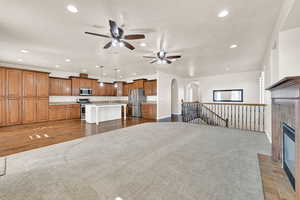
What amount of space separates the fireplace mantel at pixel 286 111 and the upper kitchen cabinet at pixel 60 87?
343 inches

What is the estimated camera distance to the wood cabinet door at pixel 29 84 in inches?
220

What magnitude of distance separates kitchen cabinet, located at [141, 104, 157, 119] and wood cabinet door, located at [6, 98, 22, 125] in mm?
5911

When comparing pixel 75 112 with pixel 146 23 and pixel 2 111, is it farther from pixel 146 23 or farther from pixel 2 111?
pixel 146 23

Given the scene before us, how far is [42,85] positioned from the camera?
6105mm

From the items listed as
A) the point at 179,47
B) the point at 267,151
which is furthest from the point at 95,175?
the point at 179,47

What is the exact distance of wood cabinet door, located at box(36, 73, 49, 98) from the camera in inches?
235

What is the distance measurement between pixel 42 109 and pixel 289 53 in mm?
8968

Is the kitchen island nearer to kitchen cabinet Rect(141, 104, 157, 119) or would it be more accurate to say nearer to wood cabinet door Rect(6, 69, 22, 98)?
kitchen cabinet Rect(141, 104, 157, 119)

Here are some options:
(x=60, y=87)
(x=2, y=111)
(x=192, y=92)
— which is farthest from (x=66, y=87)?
(x=192, y=92)

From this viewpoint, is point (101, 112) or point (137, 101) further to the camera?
point (137, 101)

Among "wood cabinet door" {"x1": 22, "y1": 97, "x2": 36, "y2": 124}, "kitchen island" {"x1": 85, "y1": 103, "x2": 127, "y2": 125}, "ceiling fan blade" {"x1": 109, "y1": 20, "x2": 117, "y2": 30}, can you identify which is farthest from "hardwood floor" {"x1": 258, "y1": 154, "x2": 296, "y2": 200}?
"wood cabinet door" {"x1": 22, "y1": 97, "x2": 36, "y2": 124}

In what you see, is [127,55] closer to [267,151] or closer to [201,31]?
[201,31]

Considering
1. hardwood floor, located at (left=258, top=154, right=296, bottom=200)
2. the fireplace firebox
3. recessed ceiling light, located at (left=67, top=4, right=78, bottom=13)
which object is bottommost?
hardwood floor, located at (left=258, top=154, right=296, bottom=200)

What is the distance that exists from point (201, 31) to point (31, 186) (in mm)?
4218
